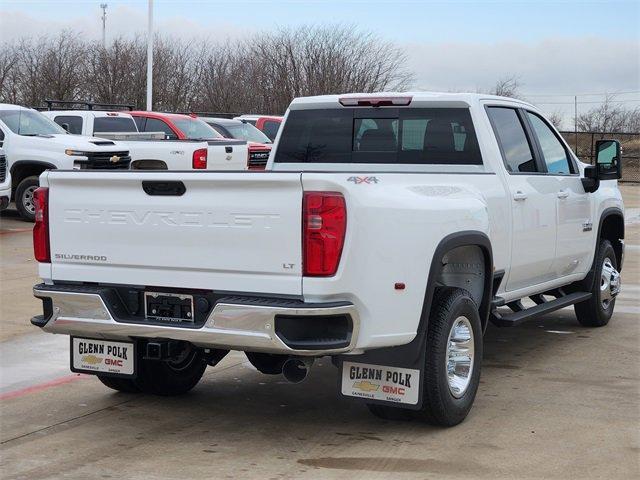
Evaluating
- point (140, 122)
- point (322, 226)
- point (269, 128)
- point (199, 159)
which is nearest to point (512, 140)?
point (322, 226)

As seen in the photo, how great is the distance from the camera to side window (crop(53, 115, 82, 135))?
19859mm

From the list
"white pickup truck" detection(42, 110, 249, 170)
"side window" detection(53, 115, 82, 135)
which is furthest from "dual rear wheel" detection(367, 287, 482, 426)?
"side window" detection(53, 115, 82, 135)

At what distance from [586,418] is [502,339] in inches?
105

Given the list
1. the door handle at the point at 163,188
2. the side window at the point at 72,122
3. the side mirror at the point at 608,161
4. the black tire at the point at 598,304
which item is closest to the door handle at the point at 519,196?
the side mirror at the point at 608,161

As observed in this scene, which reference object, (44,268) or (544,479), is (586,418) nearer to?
(544,479)

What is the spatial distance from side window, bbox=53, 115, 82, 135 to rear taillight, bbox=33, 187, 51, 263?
46.7ft

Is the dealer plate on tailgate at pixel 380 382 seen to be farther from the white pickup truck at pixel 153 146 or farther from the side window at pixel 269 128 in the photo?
the side window at pixel 269 128

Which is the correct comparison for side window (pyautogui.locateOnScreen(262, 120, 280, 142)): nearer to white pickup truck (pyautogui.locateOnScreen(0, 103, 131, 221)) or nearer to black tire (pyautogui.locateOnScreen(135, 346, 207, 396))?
white pickup truck (pyautogui.locateOnScreen(0, 103, 131, 221))

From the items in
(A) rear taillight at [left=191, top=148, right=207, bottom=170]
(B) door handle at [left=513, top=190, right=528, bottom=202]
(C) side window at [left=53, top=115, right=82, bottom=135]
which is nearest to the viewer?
(B) door handle at [left=513, top=190, right=528, bottom=202]

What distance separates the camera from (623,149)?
39594 mm

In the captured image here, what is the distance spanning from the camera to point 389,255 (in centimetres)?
545

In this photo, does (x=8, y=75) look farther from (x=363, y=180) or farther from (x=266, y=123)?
(x=363, y=180)

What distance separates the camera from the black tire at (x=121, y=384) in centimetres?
680

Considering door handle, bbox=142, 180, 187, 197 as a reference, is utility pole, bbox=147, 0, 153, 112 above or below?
above
